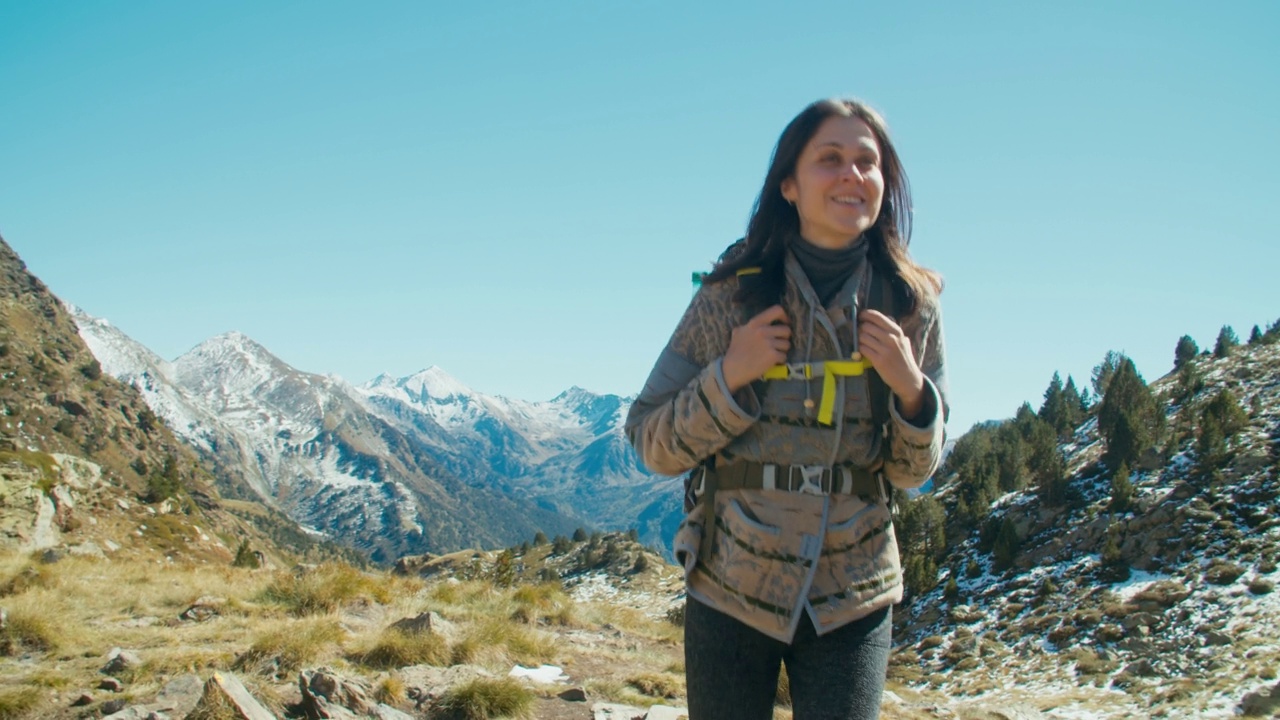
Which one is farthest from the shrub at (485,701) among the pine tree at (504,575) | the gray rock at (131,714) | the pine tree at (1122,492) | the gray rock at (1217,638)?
the pine tree at (1122,492)

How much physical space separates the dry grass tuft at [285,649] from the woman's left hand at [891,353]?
19.0ft

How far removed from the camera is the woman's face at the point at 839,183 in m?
2.45

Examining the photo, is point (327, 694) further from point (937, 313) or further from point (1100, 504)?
point (1100, 504)

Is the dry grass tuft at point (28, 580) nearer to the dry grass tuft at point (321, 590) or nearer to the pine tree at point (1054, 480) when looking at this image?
the dry grass tuft at point (321, 590)

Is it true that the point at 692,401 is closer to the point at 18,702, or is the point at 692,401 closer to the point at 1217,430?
the point at 18,702

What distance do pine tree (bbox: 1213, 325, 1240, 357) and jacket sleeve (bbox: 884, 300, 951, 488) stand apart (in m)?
94.0

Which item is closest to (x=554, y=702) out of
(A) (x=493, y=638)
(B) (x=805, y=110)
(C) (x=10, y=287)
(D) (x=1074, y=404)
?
(A) (x=493, y=638)

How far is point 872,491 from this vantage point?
7.83 feet

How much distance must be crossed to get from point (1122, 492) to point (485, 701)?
5810cm

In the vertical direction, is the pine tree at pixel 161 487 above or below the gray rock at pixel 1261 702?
below

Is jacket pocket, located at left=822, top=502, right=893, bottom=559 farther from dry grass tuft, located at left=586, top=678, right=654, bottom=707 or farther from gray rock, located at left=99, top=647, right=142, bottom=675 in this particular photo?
gray rock, located at left=99, top=647, right=142, bottom=675

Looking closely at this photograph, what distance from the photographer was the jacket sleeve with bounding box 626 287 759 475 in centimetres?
227

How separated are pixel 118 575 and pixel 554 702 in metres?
9.13

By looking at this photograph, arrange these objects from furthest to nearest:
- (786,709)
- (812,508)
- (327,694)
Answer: (786,709)
(327,694)
(812,508)
